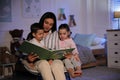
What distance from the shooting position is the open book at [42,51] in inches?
88.0

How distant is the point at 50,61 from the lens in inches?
93.0

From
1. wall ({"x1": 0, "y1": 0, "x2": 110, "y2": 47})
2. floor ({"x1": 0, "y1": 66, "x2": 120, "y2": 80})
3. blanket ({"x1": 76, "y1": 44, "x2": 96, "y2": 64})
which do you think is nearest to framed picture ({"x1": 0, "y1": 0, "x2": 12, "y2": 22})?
floor ({"x1": 0, "y1": 66, "x2": 120, "y2": 80})

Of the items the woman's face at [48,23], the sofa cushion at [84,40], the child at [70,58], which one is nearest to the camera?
the child at [70,58]

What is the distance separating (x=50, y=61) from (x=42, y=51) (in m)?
0.18

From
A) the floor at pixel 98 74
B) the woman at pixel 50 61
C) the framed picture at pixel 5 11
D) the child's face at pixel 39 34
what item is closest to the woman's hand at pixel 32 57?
the woman at pixel 50 61

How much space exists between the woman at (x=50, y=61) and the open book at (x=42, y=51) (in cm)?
5

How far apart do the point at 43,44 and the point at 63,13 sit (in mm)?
3395

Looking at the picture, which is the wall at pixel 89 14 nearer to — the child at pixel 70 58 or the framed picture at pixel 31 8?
the framed picture at pixel 31 8

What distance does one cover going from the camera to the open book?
2234 millimetres

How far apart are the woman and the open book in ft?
0.16

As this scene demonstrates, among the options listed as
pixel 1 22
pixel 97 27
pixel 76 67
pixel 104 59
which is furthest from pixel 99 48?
pixel 76 67

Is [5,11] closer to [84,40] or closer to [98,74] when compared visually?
[84,40]

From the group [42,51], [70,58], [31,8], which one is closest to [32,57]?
[42,51]

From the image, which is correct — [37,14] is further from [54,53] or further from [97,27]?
[54,53]
